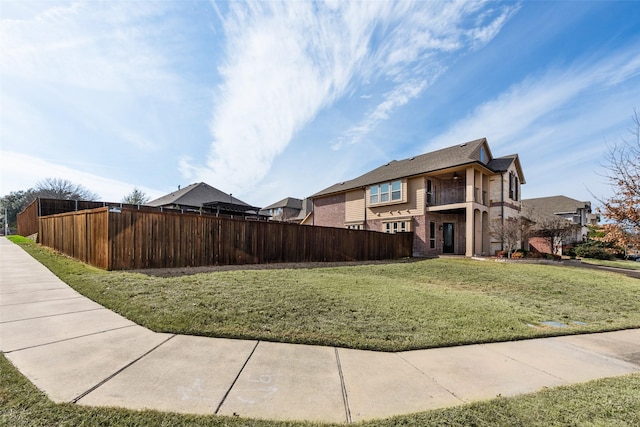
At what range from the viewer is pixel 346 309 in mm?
4852

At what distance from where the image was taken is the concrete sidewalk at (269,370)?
2123mm

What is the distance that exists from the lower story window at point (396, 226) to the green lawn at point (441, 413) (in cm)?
1653

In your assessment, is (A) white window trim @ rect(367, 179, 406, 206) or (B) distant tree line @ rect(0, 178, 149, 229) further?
(B) distant tree line @ rect(0, 178, 149, 229)

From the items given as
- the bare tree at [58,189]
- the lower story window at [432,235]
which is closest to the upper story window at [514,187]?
the lower story window at [432,235]

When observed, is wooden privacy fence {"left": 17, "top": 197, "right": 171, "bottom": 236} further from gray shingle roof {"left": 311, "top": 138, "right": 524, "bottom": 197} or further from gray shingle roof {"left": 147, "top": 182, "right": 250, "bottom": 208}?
gray shingle roof {"left": 311, "top": 138, "right": 524, "bottom": 197}

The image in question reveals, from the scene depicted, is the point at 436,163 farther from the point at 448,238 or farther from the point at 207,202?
the point at 207,202

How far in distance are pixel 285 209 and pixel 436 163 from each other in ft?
90.7

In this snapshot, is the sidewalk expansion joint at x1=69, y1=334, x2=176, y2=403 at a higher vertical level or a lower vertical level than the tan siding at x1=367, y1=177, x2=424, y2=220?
lower

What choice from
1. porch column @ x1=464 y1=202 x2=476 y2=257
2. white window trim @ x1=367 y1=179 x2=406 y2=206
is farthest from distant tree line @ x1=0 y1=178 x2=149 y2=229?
porch column @ x1=464 y1=202 x2=476 y2=257

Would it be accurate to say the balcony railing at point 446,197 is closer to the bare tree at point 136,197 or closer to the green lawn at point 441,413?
the green lawn at point 441,413

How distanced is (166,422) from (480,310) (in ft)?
17.6

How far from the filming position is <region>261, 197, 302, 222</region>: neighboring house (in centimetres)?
4193

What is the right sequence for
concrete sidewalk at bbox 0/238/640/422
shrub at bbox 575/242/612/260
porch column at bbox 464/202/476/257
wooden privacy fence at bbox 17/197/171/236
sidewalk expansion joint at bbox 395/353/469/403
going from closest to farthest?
concrete sidewalk at bbox 0/238/640/422, sidewalk expansion joint at bbox 395/353/469/403, porch column at bbox 464/202/476/257, wooden privacy fence at bbox 17/197/171/236, shrub at bbox 575/242/612/260

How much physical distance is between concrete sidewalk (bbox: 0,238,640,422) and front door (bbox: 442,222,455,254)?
15.5 meters
